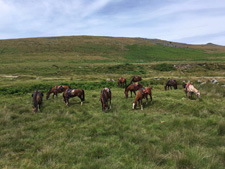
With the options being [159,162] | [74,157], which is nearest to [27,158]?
[74,157]

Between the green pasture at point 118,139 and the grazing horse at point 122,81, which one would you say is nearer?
the green pasture at point 118,139

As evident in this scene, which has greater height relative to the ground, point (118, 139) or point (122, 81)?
point (122, 81)

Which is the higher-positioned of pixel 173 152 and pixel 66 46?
pixel 66 46

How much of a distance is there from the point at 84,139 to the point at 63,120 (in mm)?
3118

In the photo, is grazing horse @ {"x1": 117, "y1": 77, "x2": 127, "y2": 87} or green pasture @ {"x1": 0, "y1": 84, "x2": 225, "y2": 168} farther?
grazing horse @ {"x1": 117, "y1": 77, "x2": 127, "y2": 87}

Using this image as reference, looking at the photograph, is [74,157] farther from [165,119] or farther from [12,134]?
[165,119]

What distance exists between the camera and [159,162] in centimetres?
491

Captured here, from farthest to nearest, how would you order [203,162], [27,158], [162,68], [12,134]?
[162,68] < [12,134] < [27,158] < [203,162]

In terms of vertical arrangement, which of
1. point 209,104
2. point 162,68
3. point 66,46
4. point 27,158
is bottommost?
point 27,158

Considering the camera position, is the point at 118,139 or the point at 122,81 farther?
the point at 122,81

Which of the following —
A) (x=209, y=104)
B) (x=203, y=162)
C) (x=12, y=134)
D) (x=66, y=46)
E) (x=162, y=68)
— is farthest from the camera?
(x=66, y=46)

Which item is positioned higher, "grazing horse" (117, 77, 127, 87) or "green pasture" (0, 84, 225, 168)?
"grazing horse" (117, 77, 127, 87)

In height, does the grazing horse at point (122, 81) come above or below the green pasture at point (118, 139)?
above

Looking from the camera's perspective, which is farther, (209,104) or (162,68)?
(162,68)
